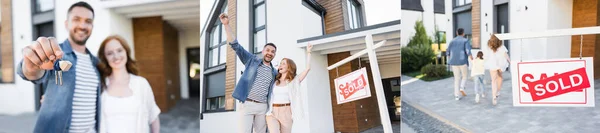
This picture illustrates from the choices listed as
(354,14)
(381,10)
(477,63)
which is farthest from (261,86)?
(477,63)

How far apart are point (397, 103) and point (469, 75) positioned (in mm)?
402

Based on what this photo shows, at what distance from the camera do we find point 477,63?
2.15 m

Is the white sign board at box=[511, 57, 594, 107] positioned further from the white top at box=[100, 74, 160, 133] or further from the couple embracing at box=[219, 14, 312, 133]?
the white top at box=[100, 74, 160, 133]

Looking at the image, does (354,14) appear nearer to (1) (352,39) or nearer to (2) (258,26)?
(1) (352,39)

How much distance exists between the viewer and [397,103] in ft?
7.13

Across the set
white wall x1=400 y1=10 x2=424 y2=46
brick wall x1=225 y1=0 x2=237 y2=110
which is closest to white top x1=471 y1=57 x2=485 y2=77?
white wall x1=400 y1=10 x2=424 y2=46

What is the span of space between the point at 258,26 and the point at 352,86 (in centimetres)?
50

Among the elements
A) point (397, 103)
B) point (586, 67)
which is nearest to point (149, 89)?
point (397, 103)

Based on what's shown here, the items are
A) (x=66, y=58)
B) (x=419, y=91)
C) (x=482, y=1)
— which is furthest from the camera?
(x=419, y=91)

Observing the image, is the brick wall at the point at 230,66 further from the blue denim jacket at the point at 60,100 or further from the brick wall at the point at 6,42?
the brick wall at the point at 6,42

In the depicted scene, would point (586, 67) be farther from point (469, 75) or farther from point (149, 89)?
point (149, 89)

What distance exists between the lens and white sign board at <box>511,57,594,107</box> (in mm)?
1907

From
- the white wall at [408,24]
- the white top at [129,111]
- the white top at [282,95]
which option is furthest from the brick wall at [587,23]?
the white top at [129,111]

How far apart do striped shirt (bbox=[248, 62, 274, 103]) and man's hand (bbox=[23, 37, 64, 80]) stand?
2.63ft
